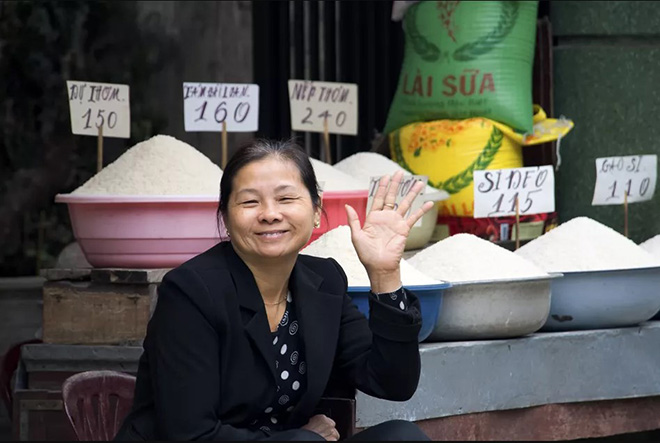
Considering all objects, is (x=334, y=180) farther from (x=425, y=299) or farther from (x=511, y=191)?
(x=425, y=299)

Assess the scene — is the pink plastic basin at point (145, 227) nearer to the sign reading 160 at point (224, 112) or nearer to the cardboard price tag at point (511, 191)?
the sign reading 160 at point (224, 112)

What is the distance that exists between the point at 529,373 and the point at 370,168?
935 millimetres

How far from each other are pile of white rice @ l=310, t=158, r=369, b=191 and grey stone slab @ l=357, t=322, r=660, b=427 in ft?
1.80

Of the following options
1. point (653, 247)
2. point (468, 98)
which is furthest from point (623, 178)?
point (468, 98)

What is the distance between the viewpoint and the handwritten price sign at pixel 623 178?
12.2 ft

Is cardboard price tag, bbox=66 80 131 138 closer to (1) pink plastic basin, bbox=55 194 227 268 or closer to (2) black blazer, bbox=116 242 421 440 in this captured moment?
(1) pink plastic basin, bbox=55 194 227 268

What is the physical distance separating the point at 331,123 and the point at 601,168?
0.84 metres

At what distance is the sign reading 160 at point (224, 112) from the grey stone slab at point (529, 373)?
0.96 metres

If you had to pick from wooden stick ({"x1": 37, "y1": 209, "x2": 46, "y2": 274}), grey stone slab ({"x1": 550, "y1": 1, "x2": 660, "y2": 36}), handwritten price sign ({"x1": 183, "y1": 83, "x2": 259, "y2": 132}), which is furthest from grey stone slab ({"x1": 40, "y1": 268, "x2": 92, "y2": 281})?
wooden stick ({"x1": 37, "y1": 209, "x2": 46, "y2": 274})

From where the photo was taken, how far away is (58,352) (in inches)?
123

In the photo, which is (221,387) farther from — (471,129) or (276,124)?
(276,124)

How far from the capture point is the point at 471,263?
10.0 ft

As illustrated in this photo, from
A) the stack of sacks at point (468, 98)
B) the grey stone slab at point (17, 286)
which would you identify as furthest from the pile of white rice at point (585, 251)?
the grey stone slab at point (17, 286)

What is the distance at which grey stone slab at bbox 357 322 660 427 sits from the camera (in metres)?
2.97
